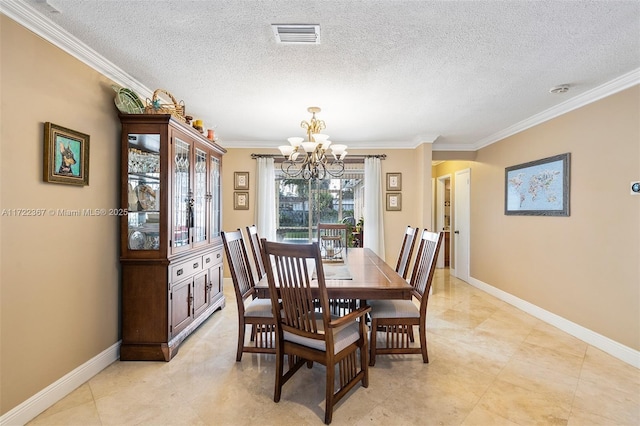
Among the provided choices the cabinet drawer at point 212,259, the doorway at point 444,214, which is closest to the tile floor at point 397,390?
the cabinet drawer at point 212,259

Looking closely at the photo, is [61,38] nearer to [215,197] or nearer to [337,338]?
[215,197]

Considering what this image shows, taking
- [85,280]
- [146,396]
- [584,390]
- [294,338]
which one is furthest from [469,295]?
[85,280]

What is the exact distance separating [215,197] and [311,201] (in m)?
2.02

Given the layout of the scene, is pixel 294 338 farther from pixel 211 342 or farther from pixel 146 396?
pixel 211 342

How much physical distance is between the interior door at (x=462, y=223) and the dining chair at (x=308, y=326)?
4.17 m

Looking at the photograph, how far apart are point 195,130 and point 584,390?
3968 mm

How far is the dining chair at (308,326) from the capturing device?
1.81 m

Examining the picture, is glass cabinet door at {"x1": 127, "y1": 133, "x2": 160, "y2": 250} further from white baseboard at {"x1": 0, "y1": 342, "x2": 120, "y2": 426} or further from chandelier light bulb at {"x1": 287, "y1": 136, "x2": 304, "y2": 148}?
chandelier light bulb at {"x1": 287, "y1": 136, "x2": 304, "y2": 148}

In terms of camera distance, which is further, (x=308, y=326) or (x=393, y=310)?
(x=393, y=310)

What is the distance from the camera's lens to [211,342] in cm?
297

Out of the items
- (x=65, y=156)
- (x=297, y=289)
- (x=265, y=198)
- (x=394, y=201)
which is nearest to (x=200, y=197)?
(x=65, y=156)

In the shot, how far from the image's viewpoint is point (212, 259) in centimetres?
367

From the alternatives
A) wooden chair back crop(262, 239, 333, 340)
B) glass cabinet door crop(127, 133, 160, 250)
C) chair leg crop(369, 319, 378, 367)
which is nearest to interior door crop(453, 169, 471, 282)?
chair leg crop(369, 319, 378, 367)

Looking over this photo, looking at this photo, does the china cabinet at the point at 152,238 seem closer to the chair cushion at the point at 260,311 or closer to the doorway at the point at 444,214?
the chair cushion at the point at 260,311
